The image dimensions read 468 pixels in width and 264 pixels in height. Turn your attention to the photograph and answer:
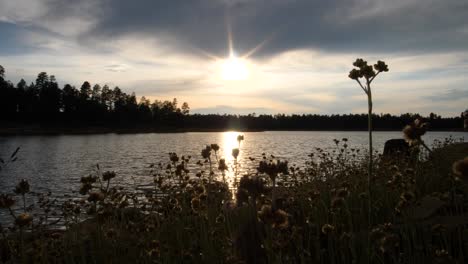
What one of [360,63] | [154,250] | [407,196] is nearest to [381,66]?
[360,63]

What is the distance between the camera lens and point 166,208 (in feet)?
23.5

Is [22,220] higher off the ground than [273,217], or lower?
lower

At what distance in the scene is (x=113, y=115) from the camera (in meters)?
124

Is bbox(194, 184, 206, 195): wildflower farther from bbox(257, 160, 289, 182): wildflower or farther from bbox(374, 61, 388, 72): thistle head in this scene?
bbox(257, 160, 289, 182): wildflower

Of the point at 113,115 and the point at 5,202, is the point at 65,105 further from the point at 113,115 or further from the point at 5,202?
the point at 5,202

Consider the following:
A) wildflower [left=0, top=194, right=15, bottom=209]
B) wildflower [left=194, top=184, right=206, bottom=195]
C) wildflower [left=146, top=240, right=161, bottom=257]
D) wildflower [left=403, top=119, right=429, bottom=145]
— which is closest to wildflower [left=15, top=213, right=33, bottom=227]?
wildflower [left=0, top=194, right=15, bottom=209]

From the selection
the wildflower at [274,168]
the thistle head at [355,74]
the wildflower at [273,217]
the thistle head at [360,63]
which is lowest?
the wildflower at [273,217]

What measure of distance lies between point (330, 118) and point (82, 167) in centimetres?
14487

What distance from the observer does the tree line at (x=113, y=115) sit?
347 ft

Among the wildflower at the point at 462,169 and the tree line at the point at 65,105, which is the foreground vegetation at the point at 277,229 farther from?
the tree line at the point at 65,105

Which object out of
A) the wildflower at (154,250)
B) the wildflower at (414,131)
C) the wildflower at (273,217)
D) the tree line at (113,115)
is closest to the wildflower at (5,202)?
the wildflower at (154,250)

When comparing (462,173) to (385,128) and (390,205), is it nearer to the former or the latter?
(390,205)

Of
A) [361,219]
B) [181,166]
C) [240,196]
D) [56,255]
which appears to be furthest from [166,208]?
[240,196]

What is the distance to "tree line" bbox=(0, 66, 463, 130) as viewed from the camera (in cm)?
10588
